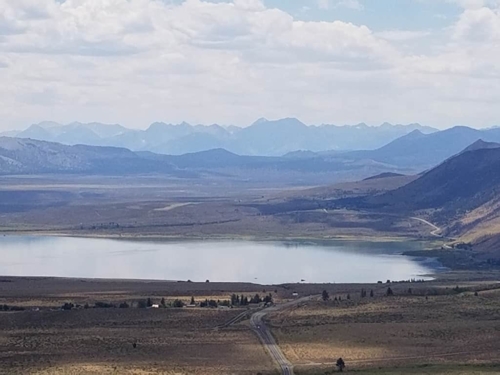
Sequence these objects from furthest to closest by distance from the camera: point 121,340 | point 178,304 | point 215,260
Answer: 1. point 215,260
2. point 178,304
3. point 121,340

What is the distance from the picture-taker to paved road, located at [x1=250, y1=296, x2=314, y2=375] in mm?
55156

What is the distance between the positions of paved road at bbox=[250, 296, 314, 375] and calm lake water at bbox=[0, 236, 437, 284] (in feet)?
88.6

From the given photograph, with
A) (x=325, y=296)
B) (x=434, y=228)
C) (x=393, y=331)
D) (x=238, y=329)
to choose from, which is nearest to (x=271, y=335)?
(x=238, y=329)

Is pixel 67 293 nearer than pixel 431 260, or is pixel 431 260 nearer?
pixel 67 293

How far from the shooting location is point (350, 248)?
143375 mm

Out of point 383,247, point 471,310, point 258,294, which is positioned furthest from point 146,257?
point 471,310

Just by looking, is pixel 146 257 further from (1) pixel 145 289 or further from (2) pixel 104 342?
Result: (2) pixel 104 342

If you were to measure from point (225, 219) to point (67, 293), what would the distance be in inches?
4103

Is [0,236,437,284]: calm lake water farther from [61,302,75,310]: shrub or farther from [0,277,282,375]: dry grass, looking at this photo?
[61,302,75,310]: shrub

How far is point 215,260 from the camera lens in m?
128

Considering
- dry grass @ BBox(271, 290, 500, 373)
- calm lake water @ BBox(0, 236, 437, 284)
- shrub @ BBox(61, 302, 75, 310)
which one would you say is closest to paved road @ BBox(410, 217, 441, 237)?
calm lake water @ BBox(0, 236, 437, 284)

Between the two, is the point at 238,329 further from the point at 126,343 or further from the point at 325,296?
the point at 325,296

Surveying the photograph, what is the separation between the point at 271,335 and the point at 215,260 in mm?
62780

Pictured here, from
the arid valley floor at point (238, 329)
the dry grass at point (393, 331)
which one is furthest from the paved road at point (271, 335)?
the dry grass at point (393, 331)
